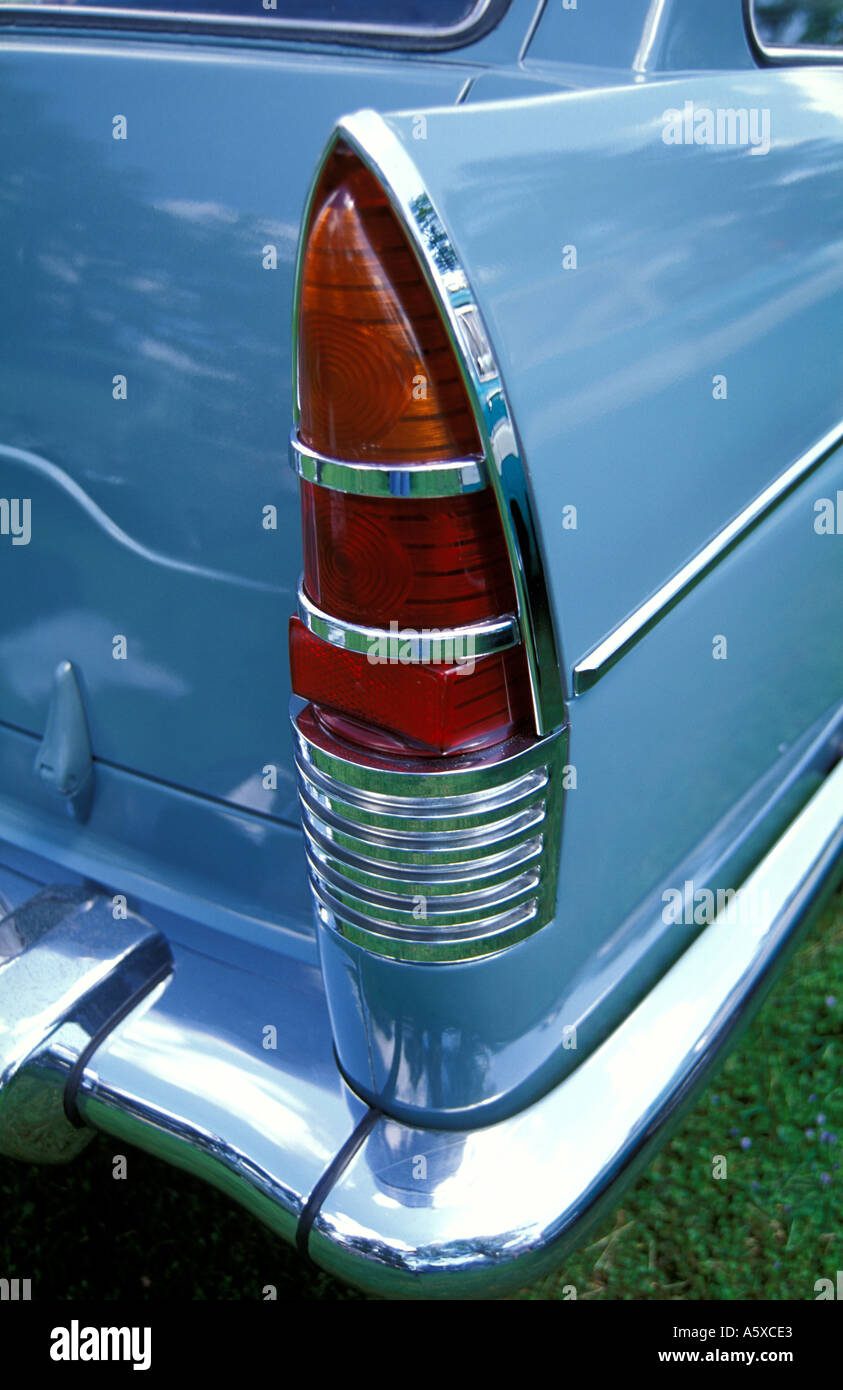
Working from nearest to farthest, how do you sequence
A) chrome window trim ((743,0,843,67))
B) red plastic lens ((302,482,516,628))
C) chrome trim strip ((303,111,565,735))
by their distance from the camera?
1. chrome trim strip ((303,111,565,735))
2. red plastic lens ((302,482,516,628))
3. chrome window trim ((743,0,843,67))

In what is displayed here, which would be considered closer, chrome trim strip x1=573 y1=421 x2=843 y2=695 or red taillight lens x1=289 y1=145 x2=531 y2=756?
red taillight lens x1=289 y1=145 x2=531 y2=756

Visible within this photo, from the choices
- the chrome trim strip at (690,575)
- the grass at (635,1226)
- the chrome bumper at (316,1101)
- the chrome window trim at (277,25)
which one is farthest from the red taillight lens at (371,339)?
the grass at (635,1226)

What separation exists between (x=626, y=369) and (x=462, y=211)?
10.1 inches

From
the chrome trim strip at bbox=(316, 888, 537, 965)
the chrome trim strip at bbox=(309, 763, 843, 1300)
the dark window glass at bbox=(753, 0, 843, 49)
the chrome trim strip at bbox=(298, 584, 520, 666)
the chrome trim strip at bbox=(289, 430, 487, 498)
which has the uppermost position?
the dark window glass at bbox=(753, 0, 843, 49)

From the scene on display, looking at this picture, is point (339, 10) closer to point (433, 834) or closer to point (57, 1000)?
point (433, 834)

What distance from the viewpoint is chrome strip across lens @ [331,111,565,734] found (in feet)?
3.07

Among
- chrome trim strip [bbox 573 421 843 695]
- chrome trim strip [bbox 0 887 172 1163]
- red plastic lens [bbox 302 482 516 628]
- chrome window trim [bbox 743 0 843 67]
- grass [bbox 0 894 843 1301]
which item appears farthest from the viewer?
grass [bbox 0 894 843 1301]

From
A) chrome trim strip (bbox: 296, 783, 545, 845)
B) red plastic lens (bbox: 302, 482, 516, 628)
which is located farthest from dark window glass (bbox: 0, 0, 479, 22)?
chrome trim strip (bbox: 296, 783, 545, 845)

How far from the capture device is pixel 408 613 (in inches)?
42.5

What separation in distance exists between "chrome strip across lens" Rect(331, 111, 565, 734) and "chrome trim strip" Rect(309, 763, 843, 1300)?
0.59m

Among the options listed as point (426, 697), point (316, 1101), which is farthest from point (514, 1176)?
point (426, 697)

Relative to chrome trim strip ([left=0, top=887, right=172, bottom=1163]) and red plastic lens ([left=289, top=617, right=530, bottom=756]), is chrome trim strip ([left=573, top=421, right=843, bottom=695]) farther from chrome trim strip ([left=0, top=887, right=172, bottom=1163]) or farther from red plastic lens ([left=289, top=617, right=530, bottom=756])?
chrome trim strip ([left=0, top=887, right=172, bottom=1163])

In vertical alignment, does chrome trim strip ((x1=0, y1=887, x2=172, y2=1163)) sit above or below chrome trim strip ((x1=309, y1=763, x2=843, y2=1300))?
above
